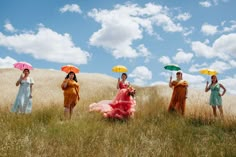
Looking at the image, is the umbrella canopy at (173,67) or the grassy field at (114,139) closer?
the grassy field at (114,139)

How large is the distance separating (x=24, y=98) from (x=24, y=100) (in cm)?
10

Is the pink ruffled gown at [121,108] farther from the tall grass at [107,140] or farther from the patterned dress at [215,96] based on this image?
the patterned dress at [215,96]

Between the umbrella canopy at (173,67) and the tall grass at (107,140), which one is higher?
the umbrella canopy at (173,67)

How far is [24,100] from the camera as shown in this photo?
14.0 m

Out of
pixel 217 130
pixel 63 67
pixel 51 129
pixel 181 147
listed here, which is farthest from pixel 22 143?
pixel 63 67

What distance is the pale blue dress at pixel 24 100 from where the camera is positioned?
13.9 m

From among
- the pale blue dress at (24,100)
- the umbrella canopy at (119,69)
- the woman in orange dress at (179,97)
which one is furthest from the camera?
the umbrella canopy at (119,69)

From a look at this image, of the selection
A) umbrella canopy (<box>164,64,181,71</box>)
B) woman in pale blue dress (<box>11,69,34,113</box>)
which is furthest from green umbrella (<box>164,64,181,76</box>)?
woman in pale blue dress (<box>11,69,34,113</box>)

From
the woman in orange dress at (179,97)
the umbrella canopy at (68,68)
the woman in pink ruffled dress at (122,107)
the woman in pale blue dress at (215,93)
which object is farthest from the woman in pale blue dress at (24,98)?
the woman in pale blue dress at (215,93)

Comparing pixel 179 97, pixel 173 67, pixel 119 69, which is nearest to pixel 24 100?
pixel 119 69

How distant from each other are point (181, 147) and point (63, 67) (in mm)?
7095

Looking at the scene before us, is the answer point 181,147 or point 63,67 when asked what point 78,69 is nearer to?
point 63,67

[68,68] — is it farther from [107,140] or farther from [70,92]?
[107,140]

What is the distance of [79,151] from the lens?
23.2ft
